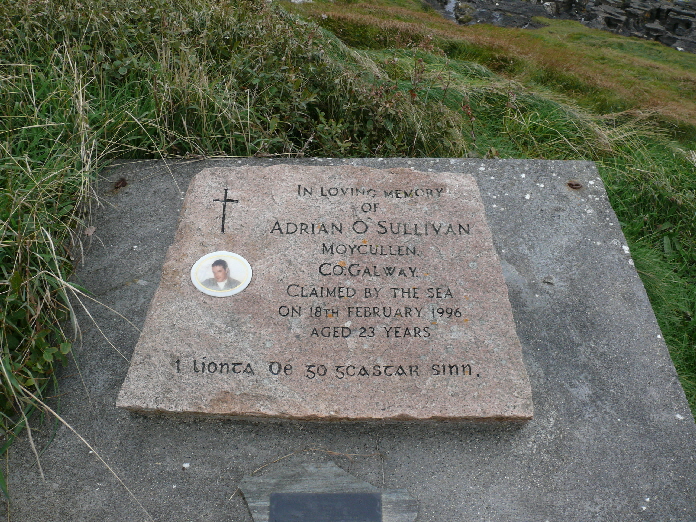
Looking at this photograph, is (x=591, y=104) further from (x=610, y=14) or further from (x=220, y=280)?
(x=220, y=280)

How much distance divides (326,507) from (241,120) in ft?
7.34

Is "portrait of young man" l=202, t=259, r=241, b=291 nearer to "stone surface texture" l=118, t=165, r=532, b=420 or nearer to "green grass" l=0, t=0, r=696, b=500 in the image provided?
"stone surface texture" l=118, t=165, r=532, b=420

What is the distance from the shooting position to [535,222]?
110 inches

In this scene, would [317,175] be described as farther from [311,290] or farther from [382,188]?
[311,290]

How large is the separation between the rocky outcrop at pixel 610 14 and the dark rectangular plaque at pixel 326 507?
6350mm

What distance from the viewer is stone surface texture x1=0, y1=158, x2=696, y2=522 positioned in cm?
191

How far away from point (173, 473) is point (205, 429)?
0.18 metres

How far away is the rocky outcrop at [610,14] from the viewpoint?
6.43 meters

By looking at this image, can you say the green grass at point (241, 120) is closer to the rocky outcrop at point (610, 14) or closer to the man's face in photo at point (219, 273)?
the man's face in photo at point (219, 273)

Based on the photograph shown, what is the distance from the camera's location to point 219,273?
2.26 m

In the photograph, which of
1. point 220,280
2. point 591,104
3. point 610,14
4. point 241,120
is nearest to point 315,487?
point 220,280

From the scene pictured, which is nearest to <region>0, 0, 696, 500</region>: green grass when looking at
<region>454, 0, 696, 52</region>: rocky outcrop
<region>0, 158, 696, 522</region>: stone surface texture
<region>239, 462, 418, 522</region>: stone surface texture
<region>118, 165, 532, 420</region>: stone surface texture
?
<region>0, 158, 696, 522</region>: stone surface texture

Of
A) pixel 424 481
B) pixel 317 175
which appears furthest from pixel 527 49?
pixel 424 481

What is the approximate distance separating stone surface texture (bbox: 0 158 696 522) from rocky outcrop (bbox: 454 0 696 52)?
17.3ft
